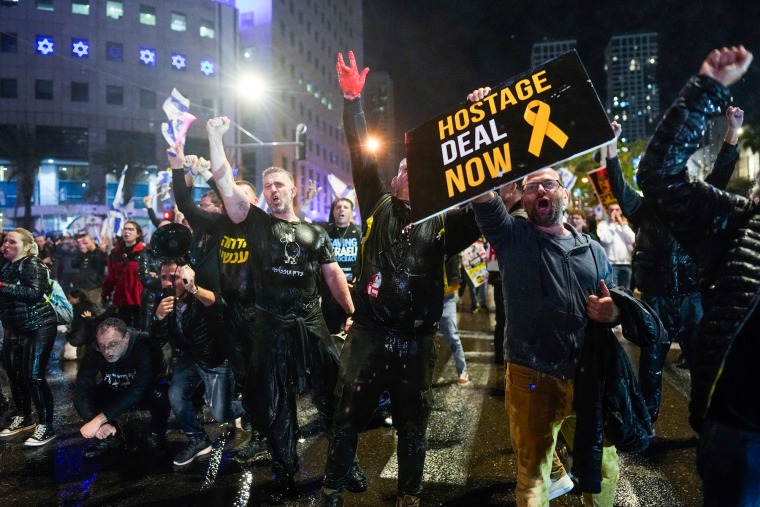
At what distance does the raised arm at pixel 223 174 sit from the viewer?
376cm

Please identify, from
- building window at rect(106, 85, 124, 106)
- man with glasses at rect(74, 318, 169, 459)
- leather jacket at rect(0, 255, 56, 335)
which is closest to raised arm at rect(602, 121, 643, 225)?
man with glasses at rect(74, 318, 169, 459)

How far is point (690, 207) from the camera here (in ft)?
6.59

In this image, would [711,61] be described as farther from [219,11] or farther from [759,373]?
[219,11]

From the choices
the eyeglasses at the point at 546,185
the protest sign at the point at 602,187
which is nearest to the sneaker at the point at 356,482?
the eyeglasses at the point at 546,185

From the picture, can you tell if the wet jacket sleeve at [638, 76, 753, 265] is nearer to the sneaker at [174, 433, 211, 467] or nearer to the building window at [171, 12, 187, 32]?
the sneaker at [174, 433, 211, 467]

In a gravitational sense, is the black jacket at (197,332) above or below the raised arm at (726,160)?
below

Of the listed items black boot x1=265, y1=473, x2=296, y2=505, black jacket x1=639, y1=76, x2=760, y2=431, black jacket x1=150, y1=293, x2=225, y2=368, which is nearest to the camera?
black jacket x1=639, y1=76, x2=760, y2=431

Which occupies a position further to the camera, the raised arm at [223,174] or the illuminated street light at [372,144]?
the raised arm at [223,174]

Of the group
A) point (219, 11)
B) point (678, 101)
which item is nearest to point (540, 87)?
point (678, 101)

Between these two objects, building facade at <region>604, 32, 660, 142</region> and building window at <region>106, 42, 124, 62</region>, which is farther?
building facade at <region>604, 32, 660, 142</region>

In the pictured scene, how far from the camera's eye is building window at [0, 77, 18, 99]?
146 ft

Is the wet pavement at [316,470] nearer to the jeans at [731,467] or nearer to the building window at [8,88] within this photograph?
the jeans at [731,467]

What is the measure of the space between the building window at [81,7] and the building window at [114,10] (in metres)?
1.58

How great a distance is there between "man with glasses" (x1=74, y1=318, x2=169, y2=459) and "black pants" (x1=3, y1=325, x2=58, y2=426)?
1.98 feet
